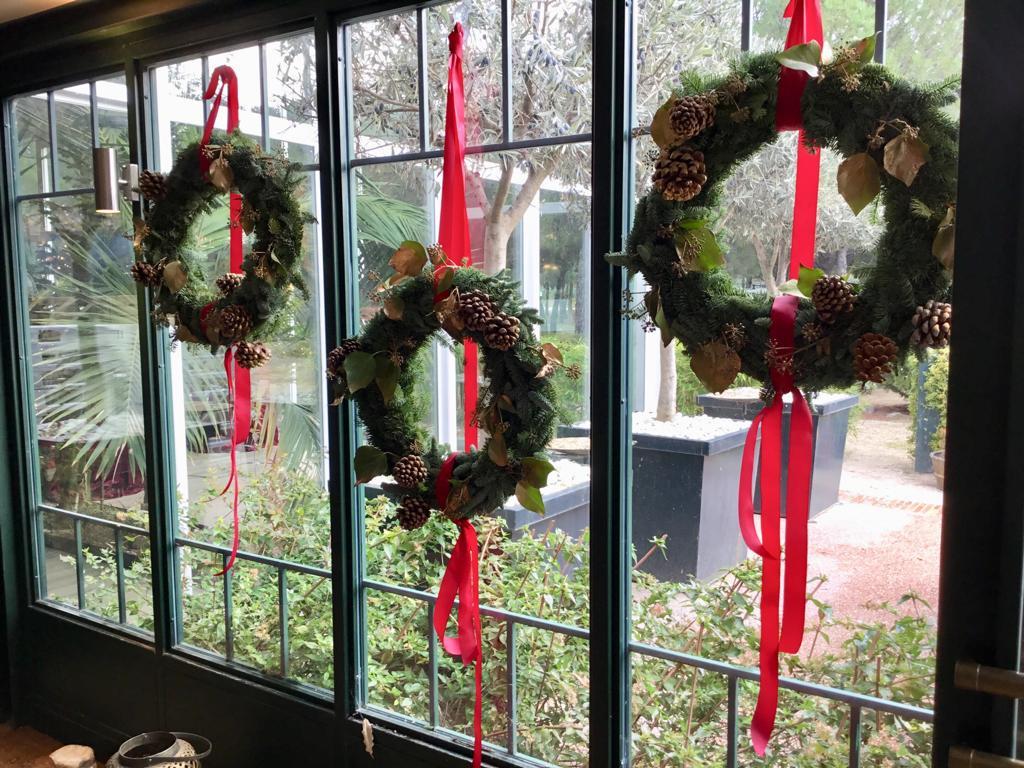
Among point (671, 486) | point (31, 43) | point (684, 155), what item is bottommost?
point (671, 486)

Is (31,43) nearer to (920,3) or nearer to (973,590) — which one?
(920,3)

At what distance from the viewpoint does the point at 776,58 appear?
1.34m

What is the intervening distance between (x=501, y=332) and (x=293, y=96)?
1.19 metres

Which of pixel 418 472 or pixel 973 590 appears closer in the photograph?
pixel 973 590

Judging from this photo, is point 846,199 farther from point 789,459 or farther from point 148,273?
point 148,273

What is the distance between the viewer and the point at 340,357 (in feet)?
5.92

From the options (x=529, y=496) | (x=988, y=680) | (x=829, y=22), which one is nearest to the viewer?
(x=988, y=680)

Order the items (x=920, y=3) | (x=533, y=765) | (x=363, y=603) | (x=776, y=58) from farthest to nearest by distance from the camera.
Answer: (x=363, y=603)
(x=533, y=765)
(x=920, y=3)
(x=776, y=58)

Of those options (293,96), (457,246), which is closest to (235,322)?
(457,246)

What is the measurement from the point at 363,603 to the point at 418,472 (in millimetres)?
740

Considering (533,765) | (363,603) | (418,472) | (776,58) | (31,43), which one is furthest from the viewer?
(31,43)

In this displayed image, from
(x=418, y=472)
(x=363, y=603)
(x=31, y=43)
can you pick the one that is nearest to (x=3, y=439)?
(x=31, y=43)

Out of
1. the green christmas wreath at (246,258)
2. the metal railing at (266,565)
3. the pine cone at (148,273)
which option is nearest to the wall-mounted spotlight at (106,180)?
the green christmas wreath at (246,258)

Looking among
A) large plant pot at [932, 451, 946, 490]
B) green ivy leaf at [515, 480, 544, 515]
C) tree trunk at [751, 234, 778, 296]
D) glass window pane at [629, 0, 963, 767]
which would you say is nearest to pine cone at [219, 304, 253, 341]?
green ivy leaf at [515, 480, 544, 515]
